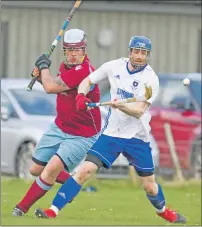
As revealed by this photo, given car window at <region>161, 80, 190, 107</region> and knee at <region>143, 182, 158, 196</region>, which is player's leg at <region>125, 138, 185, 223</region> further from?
car window at <region>161, 80, 190, 107</region>

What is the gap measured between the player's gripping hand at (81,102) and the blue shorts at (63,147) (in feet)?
2.50

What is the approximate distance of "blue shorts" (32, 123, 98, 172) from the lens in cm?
1474

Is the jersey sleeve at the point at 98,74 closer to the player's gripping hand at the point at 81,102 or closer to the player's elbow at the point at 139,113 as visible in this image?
the player's gripping hand at the point at 81,102

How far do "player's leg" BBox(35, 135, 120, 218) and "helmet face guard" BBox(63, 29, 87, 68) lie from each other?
2.88 ft

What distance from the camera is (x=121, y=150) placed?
14.5m

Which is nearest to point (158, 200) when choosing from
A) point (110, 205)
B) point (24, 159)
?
point (110, 205)

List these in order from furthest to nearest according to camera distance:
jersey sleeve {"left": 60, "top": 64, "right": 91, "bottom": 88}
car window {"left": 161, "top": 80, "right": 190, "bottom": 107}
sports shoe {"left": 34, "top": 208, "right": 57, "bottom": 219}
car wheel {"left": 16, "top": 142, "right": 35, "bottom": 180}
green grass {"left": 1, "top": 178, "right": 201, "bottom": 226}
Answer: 1. car window {"left": 161, "top": 80, "right": 190, "bottom": 107}
2. car wheel {"left": 16, "top": 142, "right": 35, "bottom": 180}
3. green grass {"left": 1, "top": 178, "right": 201, "bottom": 226}
4. jersey sleeve {"left": 60, "top": 64, "right": 91, "bottom": 88}
5. sports shoe {"left": 34, "top": 208, "right": 57, "bottom": 219}

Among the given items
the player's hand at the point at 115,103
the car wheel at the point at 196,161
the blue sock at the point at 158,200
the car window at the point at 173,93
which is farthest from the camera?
the car window at the point at 173,93

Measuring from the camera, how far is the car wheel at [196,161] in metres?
22.4

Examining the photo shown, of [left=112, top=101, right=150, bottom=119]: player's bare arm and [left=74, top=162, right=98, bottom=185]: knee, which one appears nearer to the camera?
[left=112, top=101, right=150, bottom=119]: player's bare arm

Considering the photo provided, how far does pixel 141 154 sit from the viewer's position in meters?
14.5

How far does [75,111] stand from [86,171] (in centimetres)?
84

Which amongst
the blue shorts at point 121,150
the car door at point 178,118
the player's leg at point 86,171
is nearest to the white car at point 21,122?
the car door at point 178,118

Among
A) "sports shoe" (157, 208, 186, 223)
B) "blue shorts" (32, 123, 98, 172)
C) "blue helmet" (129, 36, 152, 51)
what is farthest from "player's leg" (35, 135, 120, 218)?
"sports shoe" (157, 208, 186, 223)
